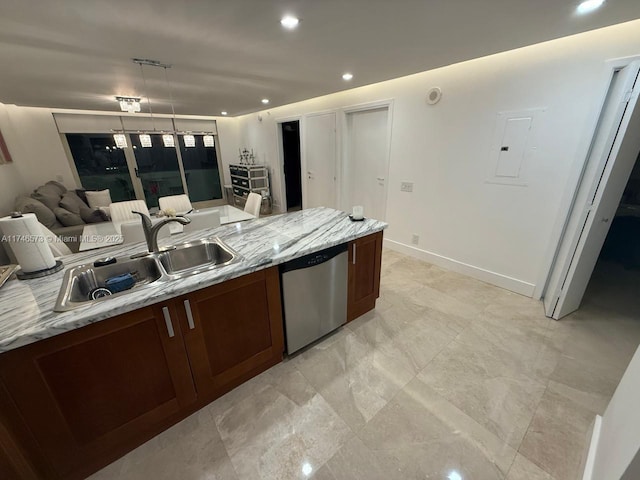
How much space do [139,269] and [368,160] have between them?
3.36 meters

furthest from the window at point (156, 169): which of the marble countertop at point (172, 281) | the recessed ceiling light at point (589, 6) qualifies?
the recessed ceiling light at point (589, 6)

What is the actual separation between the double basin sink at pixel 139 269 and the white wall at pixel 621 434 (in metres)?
1.74

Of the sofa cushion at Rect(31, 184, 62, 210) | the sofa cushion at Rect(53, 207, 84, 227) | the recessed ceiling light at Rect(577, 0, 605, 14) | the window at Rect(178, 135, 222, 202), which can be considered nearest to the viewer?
the recessed ceiling light at Rect(577, 0, 605, 14)

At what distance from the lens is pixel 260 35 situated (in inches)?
69.4

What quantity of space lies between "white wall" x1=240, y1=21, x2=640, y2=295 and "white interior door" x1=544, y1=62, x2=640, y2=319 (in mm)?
124

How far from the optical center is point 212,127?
711 centimetres

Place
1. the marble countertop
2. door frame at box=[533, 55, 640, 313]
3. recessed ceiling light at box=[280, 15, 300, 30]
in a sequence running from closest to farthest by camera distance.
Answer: the marble countertop
recessed ceiling light at box=[280, 15, 300, 30]
door frame at box=[533, 55, 640, 313]

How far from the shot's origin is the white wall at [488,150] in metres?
2.04

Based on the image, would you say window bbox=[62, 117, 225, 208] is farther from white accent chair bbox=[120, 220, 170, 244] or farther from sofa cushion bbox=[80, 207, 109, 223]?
white accent chair bbox=[120, 220, 170, 244]

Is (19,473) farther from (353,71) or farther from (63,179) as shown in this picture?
(63,179)

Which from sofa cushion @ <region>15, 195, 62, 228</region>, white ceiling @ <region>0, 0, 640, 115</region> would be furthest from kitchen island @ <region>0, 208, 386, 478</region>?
sofa cushion @ <region>15, 195, 62, 228</region>

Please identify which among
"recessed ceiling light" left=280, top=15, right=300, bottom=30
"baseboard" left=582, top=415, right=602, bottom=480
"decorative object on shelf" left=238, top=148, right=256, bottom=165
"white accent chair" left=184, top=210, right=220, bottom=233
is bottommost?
"baseboard" left=582, top=415, right=602, bottom=480

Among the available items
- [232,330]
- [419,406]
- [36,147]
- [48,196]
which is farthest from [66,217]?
[419,406]

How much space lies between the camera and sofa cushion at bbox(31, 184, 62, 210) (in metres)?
4.04
